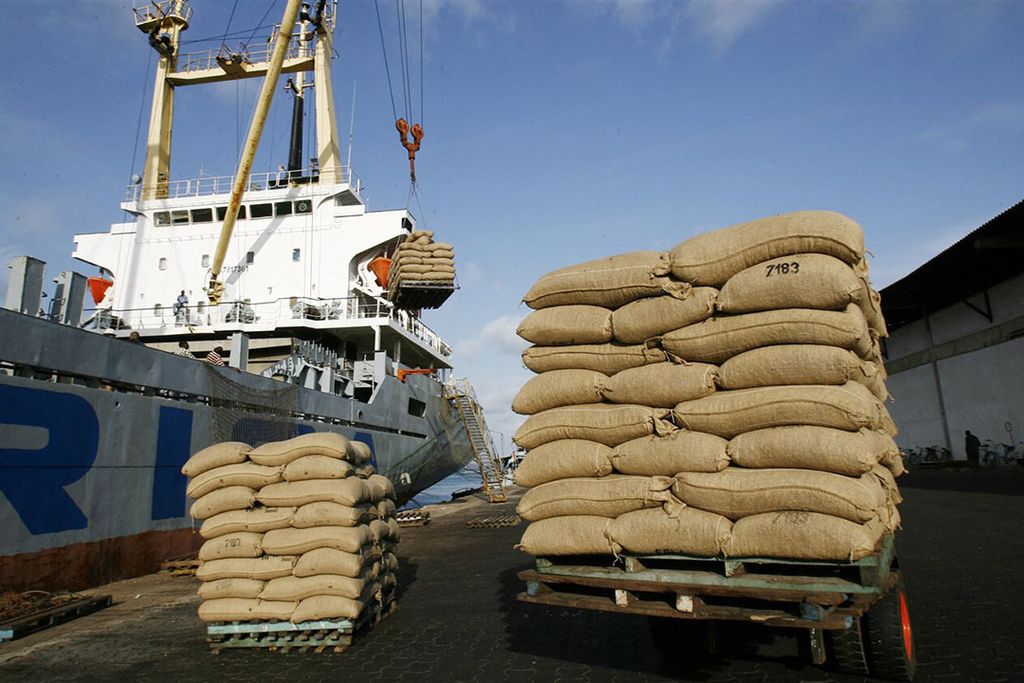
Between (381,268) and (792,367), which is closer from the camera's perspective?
(792,367)

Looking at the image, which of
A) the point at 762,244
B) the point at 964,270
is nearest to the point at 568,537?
the point at 762,244

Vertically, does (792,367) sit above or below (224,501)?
above

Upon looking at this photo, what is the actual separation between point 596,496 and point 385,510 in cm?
340

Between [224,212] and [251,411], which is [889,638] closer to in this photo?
[251,411]

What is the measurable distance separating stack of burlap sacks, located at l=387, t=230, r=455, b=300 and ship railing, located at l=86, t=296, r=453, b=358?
1.13m

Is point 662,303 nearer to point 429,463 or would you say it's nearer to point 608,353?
point 608,353

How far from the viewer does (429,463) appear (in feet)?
70.8

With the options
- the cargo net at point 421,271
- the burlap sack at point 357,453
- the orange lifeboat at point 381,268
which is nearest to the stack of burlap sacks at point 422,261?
the cargo net at point 421,271

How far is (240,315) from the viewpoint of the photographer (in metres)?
17.2

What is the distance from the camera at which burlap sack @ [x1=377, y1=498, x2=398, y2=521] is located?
6535 mm

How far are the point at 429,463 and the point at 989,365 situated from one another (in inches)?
735

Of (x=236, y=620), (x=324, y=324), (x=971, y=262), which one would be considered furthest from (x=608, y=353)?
(x=971, y=262)

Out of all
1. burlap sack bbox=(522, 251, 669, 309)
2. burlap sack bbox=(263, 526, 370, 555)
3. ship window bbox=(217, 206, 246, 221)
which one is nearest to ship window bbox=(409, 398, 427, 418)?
ship window bbox=(217, 206, 246, 221)

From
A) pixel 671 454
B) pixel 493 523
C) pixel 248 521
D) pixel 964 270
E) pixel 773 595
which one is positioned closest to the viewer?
pixel 773 595
